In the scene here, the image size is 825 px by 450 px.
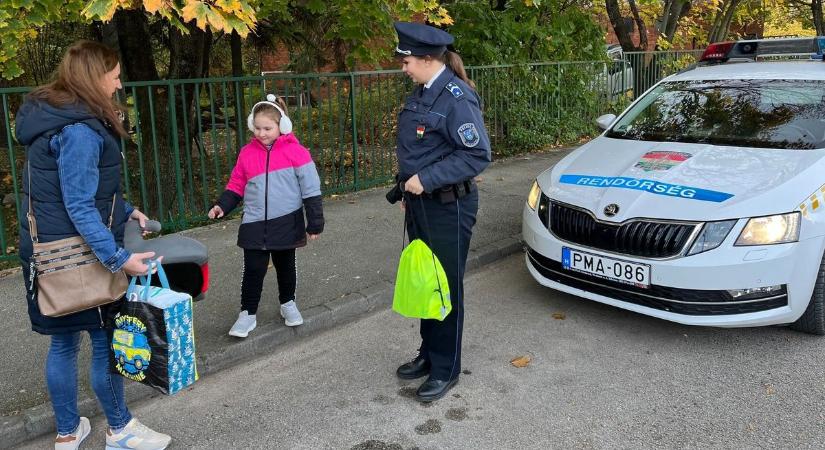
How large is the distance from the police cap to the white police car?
1630 mm

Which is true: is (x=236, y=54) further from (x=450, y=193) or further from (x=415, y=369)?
(x=450, y=193)

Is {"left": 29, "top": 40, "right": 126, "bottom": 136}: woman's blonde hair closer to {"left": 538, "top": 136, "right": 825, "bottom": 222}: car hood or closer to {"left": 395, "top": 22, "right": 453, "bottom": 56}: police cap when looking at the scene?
{"left": 395, "top": 22, "right": 453, "bottom": 56}: police cap

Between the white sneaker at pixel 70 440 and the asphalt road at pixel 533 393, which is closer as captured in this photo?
the white sneaker at pixel 70 440

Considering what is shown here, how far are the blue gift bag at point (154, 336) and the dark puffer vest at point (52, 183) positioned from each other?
171mm

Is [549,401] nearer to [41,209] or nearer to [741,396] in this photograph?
[741,396]

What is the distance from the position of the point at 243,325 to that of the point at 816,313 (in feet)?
11.3

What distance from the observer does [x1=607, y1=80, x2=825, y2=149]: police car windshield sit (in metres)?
4.58

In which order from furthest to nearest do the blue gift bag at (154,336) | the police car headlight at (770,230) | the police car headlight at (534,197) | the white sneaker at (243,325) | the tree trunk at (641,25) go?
the tree trunk at (641,25) < the police car headlight at (534,197) < the white sneaker at (243,325) < the police car headlight at (770,230) < the blue gift bag at (154,336)

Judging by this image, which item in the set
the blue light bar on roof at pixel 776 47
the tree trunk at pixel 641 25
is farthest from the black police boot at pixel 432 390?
the tree trunk at pixel 641 25

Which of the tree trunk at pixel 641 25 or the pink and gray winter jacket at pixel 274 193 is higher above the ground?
the tree trunk at pixel 641 25

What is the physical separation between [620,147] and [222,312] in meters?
3.10

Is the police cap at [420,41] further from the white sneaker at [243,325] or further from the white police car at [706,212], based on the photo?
the white sneaker at [243,325]

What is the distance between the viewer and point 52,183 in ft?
8.43

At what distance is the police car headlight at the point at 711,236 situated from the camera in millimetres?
3727
